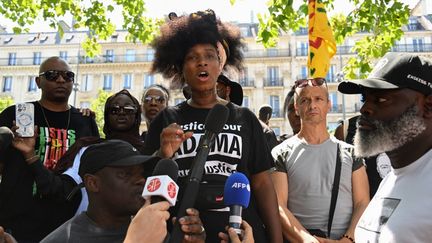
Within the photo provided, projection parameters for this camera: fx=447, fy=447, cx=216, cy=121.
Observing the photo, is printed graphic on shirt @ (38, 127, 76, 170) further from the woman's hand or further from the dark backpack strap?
the dark backpack strap

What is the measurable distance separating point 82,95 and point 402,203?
4575 centimetres

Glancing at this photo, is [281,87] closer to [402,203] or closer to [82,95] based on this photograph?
[82,95]

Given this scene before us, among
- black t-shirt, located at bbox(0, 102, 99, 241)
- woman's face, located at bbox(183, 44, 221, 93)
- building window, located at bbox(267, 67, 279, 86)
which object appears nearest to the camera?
woman's face, located at bbox(183, 44, 221, 93)

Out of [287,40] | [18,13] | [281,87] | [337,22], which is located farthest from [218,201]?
[287,40]

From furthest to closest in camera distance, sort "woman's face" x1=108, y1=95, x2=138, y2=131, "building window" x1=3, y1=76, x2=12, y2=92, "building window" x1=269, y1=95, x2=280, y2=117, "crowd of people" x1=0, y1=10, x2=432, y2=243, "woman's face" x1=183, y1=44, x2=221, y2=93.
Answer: "building window" x1=3, y1=76, x2=12, y2=92
"building window" x1=269, y1=95, x2=280, y2=117
"woman's face" x1=108, y1=95, x2=138, y2=131
"woman's face" x1=183, y1=44, x2=221, y2=93
"crowd of people" x1=0, y1=10, x2=432, y2=243

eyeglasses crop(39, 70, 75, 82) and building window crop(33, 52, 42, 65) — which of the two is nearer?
eyeglasses crop(39, 70, 75, 82)

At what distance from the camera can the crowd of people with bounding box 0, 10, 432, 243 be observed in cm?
233

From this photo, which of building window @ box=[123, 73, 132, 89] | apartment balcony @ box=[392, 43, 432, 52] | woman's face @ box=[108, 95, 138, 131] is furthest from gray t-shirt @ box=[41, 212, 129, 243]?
apartment balcony @ box=[392, 43, 432, 52]

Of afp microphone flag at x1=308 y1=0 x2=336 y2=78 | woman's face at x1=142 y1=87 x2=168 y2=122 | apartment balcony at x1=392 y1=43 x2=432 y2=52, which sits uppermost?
apartment balcony at x1=392 y1=43 x2=432 y2=52

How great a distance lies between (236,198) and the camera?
213cm

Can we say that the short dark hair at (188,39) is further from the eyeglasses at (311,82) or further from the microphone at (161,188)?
the microphone at (161,188)

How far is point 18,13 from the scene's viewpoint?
9.24 m

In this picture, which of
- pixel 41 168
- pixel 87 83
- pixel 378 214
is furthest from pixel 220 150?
pixel 87 83

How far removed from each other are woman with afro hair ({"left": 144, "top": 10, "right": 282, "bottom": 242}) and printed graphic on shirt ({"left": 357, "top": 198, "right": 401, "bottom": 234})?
67 centimetres
